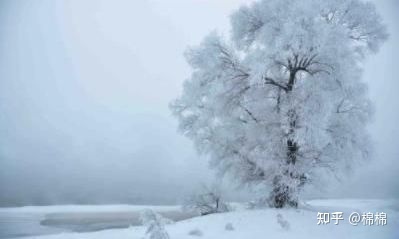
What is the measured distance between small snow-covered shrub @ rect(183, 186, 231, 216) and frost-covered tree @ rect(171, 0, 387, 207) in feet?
5.96

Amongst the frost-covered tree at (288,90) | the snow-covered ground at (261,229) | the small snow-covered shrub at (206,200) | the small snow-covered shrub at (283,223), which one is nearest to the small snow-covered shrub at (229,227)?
the snow-covered ground at (261,229)

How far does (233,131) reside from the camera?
2439 centimetres

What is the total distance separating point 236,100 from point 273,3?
5483 millimetres

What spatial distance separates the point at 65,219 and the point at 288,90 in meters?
19.9

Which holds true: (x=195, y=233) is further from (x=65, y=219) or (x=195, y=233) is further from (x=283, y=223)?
(x=65, y=219)

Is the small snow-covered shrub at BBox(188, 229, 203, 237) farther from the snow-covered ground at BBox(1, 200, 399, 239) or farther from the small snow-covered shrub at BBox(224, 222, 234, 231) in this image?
the small snow-covered shrub at BBox(224, 222, 234, 231)

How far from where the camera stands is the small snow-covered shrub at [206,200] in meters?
26.6

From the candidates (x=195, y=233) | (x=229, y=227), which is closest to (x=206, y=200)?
(x=229, y=227)

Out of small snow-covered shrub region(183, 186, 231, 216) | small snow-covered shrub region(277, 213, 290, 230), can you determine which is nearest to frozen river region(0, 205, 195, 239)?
small snow-covered shrub region(183, 186, 231, 216)

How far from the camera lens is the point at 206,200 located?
2678 cm

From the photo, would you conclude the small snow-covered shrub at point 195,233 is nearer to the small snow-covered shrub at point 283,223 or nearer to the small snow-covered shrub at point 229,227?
the small snow-covered shrub at point 229,227

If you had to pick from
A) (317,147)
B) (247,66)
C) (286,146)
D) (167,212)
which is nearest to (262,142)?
(286,146)

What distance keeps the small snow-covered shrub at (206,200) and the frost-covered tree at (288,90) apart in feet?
5.96

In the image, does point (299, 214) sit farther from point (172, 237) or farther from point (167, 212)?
point (167, 212)
